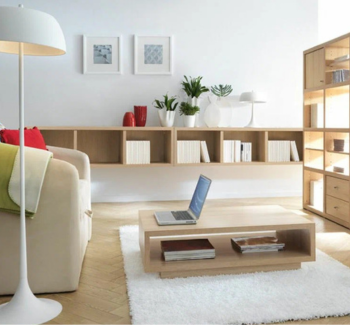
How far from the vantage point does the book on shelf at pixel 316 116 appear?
4.09m

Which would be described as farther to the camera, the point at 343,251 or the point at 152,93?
the point at 152,93

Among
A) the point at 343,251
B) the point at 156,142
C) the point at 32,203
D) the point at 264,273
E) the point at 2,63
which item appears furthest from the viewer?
the point at 156,142

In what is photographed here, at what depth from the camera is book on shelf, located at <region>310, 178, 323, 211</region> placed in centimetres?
411

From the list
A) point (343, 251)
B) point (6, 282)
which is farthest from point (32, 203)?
point (343, 251)

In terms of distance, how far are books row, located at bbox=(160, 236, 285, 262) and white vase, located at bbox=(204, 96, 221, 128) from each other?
92.9 inches

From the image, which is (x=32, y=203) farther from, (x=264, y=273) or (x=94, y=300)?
(x=264, y=273)

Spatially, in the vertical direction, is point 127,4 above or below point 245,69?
above

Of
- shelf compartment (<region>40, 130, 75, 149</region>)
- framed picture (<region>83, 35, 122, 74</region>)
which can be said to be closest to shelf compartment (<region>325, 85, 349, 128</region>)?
framed picture (<region>83, 35, 122, 74</region>)

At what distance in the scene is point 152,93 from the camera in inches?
191

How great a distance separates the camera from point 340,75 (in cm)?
366

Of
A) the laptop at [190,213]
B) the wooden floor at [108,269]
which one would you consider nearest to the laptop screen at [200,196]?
the laptop at [190,213]

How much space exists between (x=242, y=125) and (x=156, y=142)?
1.07 meters

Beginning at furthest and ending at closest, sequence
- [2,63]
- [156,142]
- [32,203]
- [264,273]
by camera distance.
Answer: [156,142], [2,63], [264,273], [32,203]

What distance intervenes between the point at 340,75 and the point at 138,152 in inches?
85.6
